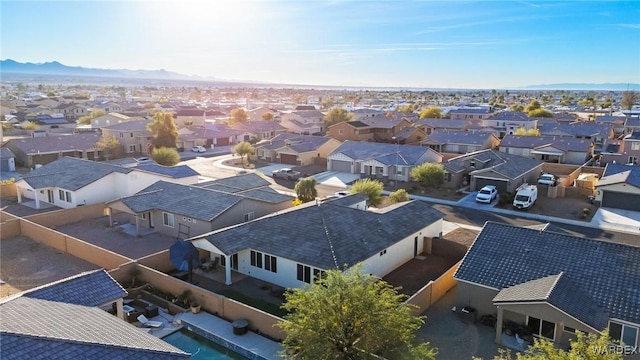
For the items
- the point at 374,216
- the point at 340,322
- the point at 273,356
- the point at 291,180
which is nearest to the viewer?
the point at 340,322

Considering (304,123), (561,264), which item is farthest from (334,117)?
(561,264)

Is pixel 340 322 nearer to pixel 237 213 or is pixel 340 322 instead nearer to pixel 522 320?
pixel 522 320

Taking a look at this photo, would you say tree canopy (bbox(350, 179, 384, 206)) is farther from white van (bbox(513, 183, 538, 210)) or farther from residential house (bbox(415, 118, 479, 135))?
residential house (bbox(415, 118, 479, 135))

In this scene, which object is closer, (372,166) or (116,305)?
(116,305)

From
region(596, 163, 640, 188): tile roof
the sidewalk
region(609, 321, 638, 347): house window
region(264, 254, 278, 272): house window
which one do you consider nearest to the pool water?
region(264, 254, 278, 272): house window

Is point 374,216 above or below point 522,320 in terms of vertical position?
above

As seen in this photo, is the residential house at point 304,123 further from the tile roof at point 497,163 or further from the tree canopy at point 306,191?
the tree canopy at point 306,191

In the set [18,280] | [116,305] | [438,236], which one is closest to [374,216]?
[438,236]

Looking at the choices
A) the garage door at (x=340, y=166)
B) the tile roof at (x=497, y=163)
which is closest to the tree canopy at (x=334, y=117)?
the garage door at (x=340, y=166)
